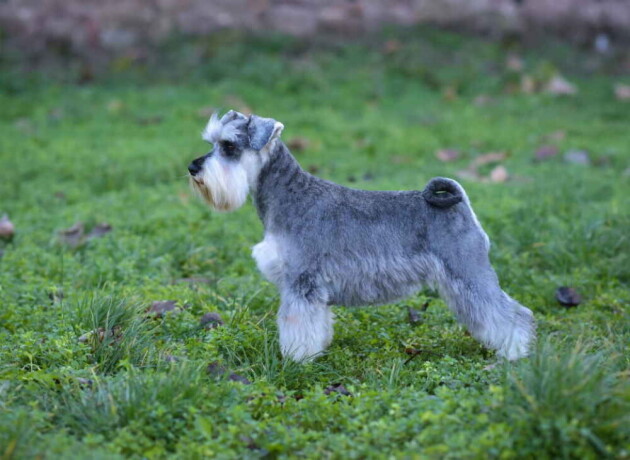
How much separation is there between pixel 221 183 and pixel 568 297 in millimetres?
3013

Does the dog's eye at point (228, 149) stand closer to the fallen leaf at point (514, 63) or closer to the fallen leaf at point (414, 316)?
the fallen leaf at point (414, 316)

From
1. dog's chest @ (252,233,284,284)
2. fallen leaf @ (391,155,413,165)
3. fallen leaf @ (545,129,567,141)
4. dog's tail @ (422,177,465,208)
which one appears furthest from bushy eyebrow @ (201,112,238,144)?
fallen leaf @ (545,129,567,141)

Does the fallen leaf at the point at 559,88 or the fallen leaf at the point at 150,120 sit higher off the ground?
the fallen leaf at the point at 559,88

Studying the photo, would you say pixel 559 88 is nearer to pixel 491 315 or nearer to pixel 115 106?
pixel 115 106

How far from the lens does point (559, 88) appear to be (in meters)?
12.4

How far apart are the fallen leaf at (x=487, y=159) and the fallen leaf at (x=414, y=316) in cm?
399

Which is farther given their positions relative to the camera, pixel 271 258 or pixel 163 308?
pixel 163 308

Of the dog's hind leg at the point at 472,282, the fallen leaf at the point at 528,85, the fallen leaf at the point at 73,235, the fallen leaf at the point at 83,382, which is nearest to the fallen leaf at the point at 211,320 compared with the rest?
the fallen leaf at the point at 83,382

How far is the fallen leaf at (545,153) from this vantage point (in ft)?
32.3

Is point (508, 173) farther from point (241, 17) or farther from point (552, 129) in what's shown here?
point (241, 17)

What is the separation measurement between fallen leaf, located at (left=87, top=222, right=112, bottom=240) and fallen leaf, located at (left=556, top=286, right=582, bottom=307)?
4259mm

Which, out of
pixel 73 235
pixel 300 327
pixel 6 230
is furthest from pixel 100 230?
pixel 300 327

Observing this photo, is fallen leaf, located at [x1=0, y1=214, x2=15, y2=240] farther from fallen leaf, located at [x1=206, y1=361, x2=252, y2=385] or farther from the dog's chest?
fallen leaf, located at [x1=206, y1=361, x2=252, y2=385]

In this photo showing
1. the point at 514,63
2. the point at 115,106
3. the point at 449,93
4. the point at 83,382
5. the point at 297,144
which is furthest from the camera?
the point at 514,63
